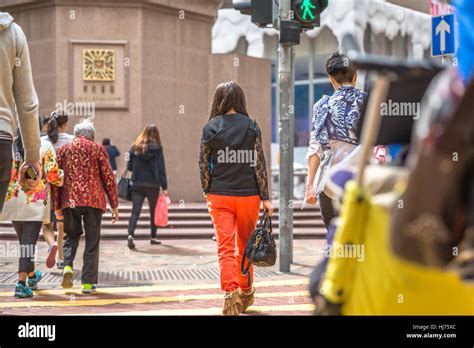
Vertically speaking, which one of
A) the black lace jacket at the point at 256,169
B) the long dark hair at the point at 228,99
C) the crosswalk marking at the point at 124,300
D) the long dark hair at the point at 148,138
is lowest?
the crosswalk marking at the point at 124,300

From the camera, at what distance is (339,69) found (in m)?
6.79

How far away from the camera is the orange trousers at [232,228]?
22.6ft

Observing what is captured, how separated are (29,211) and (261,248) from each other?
2629mm

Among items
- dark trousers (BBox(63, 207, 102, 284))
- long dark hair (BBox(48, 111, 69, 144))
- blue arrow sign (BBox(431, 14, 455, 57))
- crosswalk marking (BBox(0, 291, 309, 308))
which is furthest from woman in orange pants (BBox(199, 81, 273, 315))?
blue arrow sign (BBox(431, 14, 455, 57))

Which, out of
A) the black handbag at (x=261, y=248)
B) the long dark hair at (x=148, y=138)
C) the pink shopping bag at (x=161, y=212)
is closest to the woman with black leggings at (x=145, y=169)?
the long dark hair at (x=148, y=138)

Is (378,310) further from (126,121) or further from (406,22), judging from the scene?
(406,22)

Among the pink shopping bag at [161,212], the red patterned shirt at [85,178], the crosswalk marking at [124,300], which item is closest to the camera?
the crosswalk marking at [124,300]

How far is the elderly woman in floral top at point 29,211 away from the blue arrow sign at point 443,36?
5453mm

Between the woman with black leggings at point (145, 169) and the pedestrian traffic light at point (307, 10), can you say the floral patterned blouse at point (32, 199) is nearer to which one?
the pedestrian traffic light at point (307, 10)

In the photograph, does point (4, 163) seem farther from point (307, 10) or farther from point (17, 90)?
point (307, 10)

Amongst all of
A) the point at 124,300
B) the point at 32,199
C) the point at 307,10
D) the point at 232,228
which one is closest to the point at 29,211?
the point at 32,199

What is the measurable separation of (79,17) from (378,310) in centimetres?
1620

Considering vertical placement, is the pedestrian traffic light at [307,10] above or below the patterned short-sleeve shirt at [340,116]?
above

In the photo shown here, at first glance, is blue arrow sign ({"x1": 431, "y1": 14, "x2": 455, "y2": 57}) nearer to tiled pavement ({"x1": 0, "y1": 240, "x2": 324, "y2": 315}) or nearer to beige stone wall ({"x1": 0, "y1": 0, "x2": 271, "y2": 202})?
tiled pavement ({"x1": 0, "y1": 240, "x2": 324, "y2": 315})
